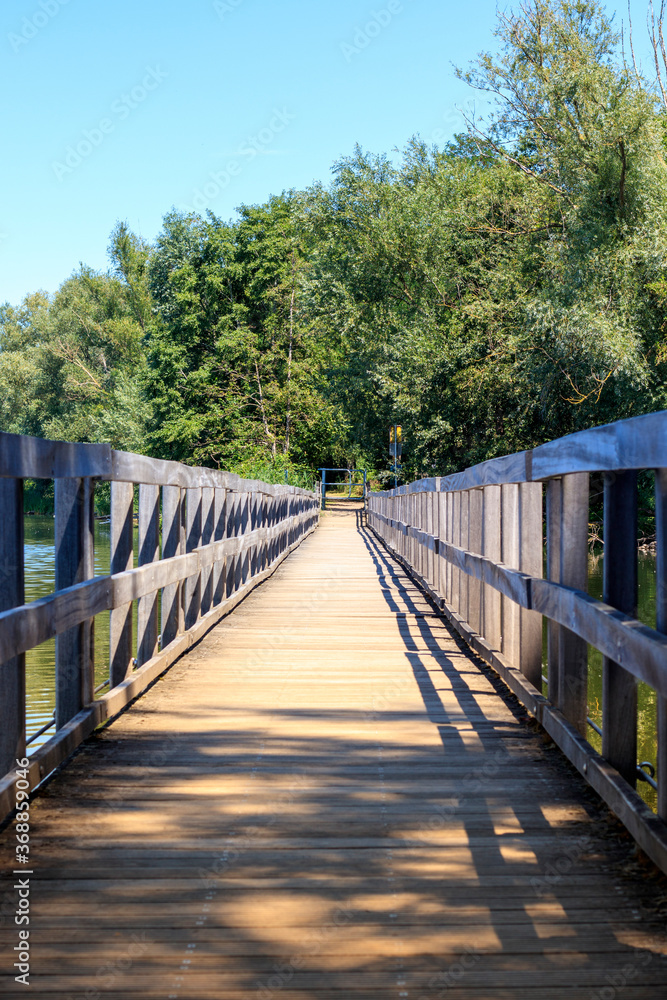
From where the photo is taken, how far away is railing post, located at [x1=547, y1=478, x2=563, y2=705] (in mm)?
4418

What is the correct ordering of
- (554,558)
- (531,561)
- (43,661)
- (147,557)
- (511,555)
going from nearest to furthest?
(554,558)
(531,561)
(511,555)
(147,557)
(43,661)

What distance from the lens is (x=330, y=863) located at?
9.87ft

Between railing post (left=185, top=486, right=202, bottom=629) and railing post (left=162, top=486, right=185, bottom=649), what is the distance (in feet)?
1.10

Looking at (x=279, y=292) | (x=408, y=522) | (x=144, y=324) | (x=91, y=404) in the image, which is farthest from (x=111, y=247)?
(x=408, y=522)

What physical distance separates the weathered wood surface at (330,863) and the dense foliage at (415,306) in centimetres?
1770

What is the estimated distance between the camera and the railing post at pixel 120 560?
16.5 feet

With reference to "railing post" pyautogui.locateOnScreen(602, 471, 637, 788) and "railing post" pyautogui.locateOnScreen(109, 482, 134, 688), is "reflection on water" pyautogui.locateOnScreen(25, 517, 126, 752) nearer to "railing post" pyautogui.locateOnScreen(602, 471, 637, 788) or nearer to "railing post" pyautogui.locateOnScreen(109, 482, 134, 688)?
"railing post" pyautogui.locateOnScreen(109, 482, 134, 688)

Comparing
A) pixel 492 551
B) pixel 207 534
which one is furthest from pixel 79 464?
pixel 207 534

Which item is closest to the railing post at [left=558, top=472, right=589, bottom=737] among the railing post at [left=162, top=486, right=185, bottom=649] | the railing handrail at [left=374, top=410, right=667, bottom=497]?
the railing handrail at [left=374, top=410, right=667, bottom=497]

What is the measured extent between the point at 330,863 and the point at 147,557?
3.13 meters

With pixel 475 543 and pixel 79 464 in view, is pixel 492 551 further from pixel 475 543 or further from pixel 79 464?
pixel 79 464

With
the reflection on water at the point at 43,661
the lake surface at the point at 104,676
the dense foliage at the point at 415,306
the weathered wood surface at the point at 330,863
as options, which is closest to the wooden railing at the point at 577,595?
the weathered wood surface at the point at 330,863

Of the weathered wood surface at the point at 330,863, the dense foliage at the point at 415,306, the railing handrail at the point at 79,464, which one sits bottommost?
the weathered wood surface at the point at 330,863

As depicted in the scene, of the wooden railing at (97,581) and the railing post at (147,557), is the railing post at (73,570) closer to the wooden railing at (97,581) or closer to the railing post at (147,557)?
the wooden railing at (97,581)
